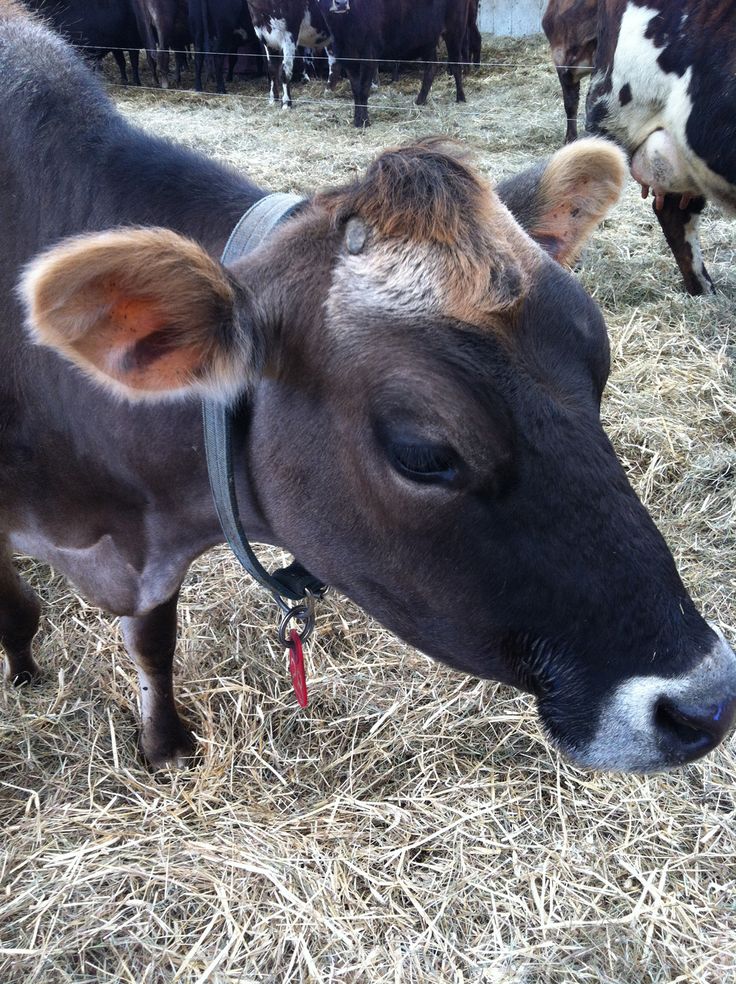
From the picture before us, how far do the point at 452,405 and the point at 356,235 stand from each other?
0.41 metres

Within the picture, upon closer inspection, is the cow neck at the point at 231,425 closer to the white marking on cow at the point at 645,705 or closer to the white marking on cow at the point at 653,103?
the white marking on cow at the point at 645,705

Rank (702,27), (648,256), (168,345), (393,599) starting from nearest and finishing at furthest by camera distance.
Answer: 1. (168,345)
2. (393,599)
3. (702,27)
4. (648,256)

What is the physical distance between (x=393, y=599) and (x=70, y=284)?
0.88 m

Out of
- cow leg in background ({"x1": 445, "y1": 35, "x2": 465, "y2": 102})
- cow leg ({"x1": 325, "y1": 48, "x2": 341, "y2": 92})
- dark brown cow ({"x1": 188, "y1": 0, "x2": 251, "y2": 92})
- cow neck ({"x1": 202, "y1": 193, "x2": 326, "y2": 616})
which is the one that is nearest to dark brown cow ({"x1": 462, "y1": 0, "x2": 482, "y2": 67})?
cow leg in background ({"x1": 445, "y1": 35, "x2": 465, "y2": 102})

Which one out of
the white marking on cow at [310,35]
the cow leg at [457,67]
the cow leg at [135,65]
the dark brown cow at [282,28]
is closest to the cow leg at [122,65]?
the cow leg at [135,65]

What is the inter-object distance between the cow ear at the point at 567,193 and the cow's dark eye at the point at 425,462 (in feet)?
2.75

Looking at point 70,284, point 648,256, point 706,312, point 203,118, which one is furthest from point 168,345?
point 203,118

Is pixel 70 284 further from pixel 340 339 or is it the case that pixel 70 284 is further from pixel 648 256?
pixel 648 256

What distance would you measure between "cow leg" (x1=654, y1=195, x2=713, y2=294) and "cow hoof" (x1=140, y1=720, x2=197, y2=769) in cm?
473

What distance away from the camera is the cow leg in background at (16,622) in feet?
8.70

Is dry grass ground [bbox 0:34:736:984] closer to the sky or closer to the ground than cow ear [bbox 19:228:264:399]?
closer to the ground

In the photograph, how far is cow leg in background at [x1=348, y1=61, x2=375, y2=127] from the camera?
11546mm

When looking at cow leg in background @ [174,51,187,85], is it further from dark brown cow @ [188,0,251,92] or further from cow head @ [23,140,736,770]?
cow head @ [23,140,736,770]

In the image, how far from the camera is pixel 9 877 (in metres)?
2.31
